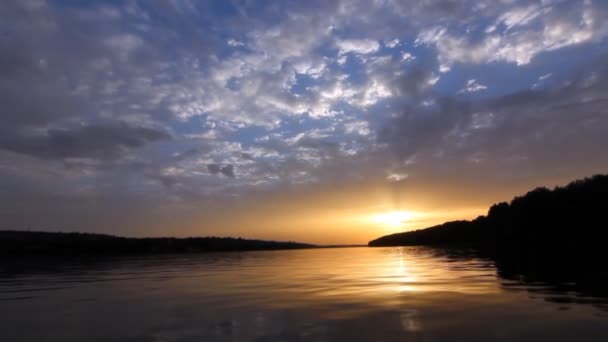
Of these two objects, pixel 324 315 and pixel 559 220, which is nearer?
pixel 324 315

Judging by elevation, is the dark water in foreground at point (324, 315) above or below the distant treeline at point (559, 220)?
below

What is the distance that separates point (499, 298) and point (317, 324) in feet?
30.7

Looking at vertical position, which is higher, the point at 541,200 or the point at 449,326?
the point at 541,200

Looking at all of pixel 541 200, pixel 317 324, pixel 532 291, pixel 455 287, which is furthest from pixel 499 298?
pixel 541 200

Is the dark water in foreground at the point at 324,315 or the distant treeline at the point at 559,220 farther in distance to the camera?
the distant treeline at the point at 559,220

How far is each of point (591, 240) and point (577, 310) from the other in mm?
77935

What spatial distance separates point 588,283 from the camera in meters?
22.1

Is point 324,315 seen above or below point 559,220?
below

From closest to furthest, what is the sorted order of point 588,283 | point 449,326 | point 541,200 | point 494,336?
point 494,336
point 449,326
point 588,283
point 541,200

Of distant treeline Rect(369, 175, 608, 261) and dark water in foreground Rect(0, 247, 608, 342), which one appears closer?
dark water in foreground Rect(0, 247, 608, 342)

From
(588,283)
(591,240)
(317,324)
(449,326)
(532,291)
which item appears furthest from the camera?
(591,240)

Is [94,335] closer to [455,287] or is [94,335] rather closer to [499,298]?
[499,298]

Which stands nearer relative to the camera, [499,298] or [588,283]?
[499,298]

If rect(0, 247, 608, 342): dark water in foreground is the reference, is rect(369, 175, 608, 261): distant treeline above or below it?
above
